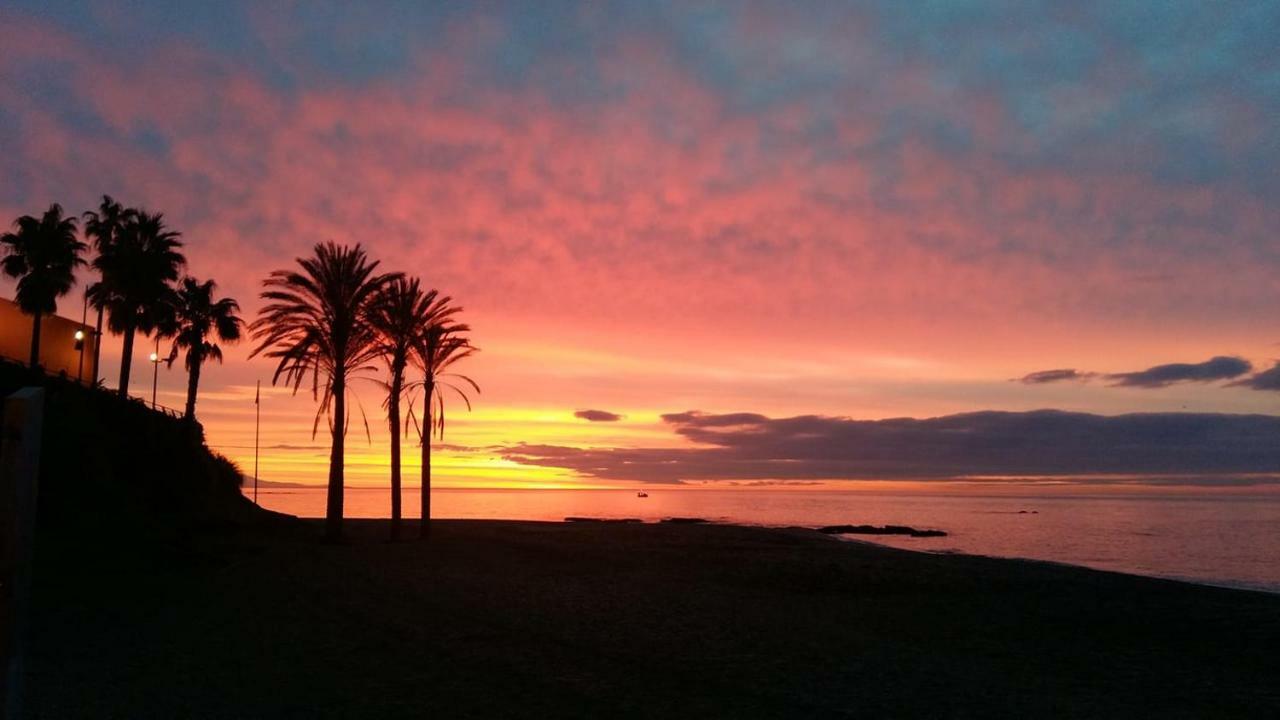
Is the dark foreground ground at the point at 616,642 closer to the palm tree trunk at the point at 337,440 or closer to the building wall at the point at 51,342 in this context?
the palm tree trunk at the point at 337,440

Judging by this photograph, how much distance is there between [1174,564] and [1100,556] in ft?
19.5

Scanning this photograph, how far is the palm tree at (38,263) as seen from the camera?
47.2 m

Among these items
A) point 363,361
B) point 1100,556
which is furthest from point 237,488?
point 1100,556

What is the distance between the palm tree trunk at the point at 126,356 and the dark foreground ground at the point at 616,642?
22589 mm

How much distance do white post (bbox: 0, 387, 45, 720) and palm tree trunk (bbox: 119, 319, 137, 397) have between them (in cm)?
4927

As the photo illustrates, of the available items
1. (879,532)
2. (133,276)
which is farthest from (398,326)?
(879,532)

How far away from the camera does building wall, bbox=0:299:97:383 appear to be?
2031 inches

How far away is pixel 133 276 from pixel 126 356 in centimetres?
481

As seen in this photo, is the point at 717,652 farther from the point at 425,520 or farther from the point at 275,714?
the point at 425,520

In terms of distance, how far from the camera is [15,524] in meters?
4.98

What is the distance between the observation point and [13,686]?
16.2 ft

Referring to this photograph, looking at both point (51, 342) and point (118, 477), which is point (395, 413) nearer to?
point (118, 477)

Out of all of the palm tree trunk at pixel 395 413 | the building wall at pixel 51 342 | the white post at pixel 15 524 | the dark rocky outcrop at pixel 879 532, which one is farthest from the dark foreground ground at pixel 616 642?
the dark rocky outcrop at pixel 879 532

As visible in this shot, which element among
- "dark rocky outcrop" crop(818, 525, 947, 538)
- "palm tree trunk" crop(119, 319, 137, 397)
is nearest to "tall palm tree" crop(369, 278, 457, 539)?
"palm tree trunk" crop(119, 319, 137, 397)
